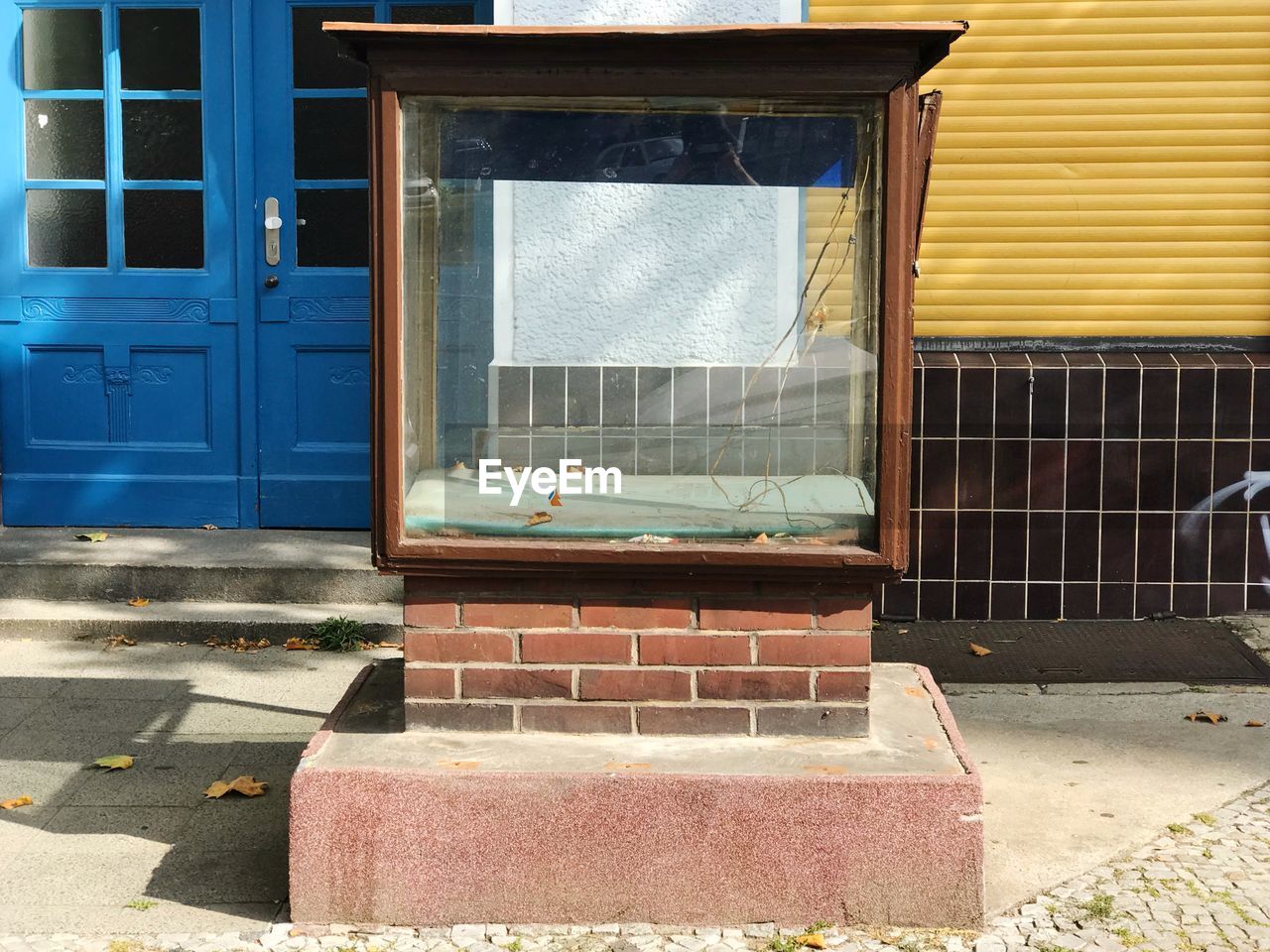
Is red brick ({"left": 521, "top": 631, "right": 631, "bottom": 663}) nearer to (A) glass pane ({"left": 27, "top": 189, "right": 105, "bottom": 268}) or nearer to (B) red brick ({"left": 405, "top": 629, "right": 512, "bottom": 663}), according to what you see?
(B) red brick ({"left": 405, "top": 629, "right": 512, "bottom": 663})

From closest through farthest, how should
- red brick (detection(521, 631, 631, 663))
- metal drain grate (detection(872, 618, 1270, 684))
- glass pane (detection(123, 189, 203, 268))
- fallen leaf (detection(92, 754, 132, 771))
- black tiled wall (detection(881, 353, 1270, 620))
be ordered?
red brick (detection(521, 631, 631, 663)) → fallen leaf (detection(92, 754, 132, 771)) → metal drain grate (detection(872, 618, 1270, 684)) → black tiled wall (detection(881, 353, 1270, 620)) → glass pane (detection(123, 189, 203, 268))

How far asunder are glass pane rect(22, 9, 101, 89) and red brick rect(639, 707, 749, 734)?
4812 mm

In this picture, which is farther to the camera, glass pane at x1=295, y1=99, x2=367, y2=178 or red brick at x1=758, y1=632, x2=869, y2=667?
glass pane at x1=295, y1=99, x2=367, y2=178

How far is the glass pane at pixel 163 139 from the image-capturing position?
6.98 metres

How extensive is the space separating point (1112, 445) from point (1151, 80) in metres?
1.54

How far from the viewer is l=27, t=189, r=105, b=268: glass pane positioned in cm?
704

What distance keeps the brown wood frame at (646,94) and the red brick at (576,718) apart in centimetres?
35

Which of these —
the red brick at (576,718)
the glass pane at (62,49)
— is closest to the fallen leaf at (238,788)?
the red brick at (576,718)

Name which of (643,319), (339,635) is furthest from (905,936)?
(339,635)

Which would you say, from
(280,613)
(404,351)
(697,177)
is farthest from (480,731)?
(280,613)

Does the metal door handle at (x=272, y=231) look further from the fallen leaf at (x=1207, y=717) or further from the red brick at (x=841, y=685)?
the fallen leaf at (x=1207, y=717)

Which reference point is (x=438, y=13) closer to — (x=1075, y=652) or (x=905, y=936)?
(x=1075, y=652)

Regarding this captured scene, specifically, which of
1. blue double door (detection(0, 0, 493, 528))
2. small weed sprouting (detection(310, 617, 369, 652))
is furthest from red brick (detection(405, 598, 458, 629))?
blue double door (detection(0, 0, 493, 528))

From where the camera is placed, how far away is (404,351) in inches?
141
